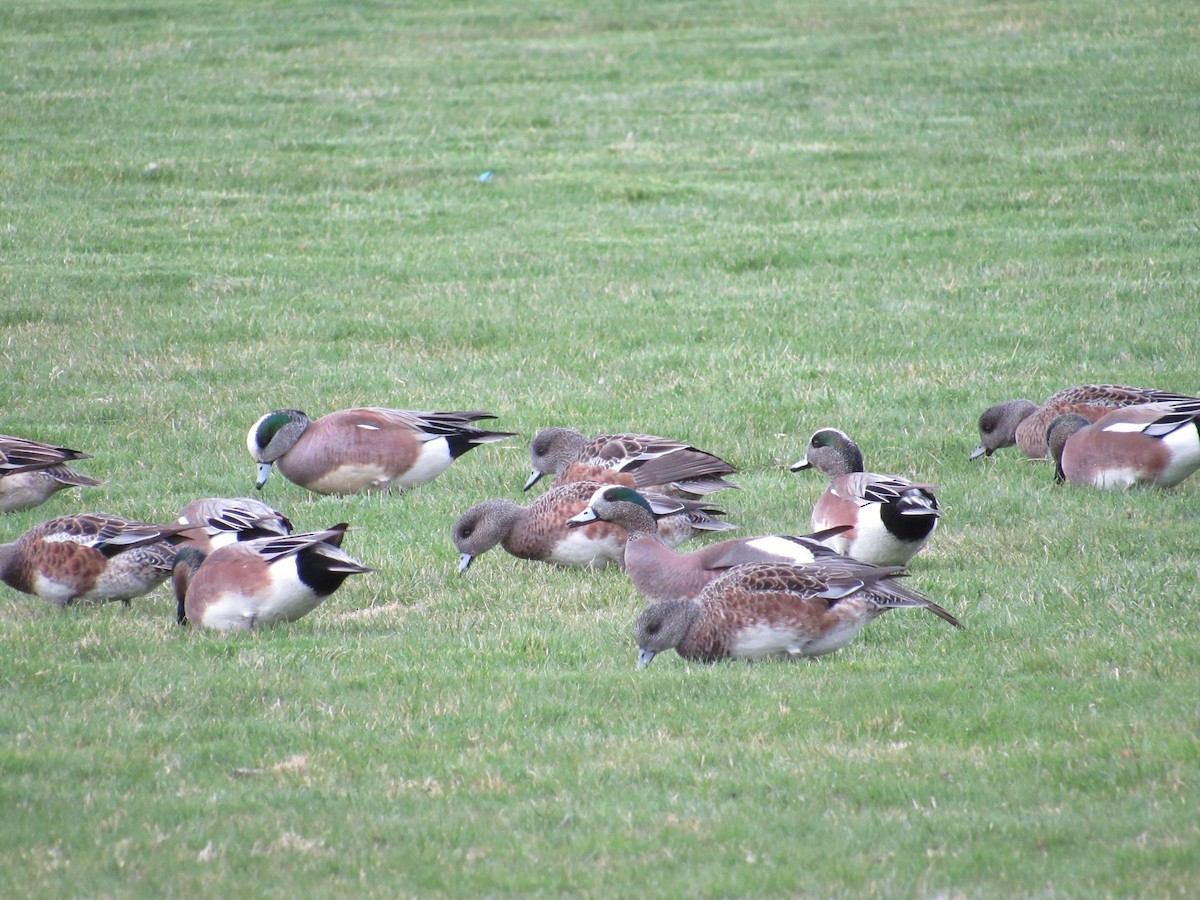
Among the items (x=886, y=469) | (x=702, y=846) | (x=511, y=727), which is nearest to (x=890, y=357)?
(x=886, y=469)

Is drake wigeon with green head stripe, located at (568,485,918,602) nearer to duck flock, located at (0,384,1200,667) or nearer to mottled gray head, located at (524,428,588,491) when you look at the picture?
duck flock, located at (0,384,1200,667)

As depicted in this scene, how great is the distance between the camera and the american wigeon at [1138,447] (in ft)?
27.8

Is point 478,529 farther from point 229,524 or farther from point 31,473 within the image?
point 31,473

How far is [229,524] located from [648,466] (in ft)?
8.05

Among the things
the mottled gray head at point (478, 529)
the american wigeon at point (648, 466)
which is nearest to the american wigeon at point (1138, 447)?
the american wigeon at point (648, 466)

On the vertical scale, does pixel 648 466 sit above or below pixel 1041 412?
above

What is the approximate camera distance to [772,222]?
1667 cm

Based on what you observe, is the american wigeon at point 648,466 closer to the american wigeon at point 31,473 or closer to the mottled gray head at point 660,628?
the mottled gray head at point 660,628

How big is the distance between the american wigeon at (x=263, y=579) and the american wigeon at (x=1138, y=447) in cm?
450

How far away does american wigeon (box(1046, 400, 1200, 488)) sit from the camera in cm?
847

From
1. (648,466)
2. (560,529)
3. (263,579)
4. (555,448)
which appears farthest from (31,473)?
(648,466)

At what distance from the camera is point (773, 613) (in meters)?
6.19

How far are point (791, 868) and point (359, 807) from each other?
144cm

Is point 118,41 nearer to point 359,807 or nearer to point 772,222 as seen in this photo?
point 772,222
